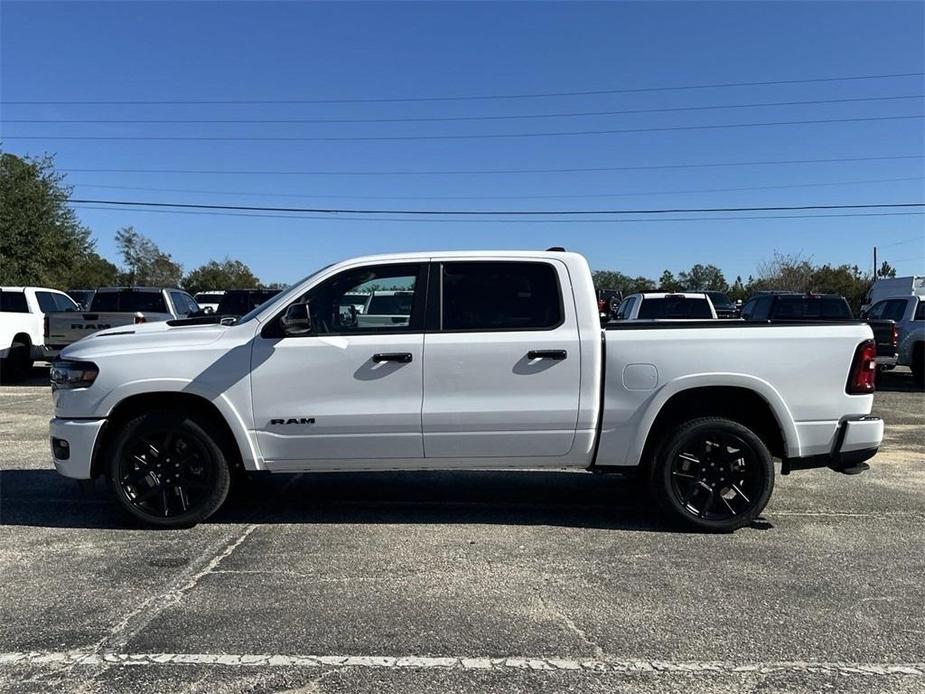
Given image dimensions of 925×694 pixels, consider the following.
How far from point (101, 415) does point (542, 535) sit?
317cm

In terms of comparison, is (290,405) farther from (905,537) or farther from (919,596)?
(905,537)

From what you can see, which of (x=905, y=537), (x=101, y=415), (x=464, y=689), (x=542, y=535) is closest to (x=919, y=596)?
(x=905, y=537)

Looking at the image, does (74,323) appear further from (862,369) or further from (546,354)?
(862,369)

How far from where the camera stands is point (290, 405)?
4977mm

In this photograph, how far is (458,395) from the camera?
4.97m

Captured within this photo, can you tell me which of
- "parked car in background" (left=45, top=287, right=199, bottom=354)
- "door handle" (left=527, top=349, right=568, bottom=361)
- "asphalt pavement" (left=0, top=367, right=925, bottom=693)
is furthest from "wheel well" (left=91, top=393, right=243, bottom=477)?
"parked car in background" (left=45, top=287, right=199, bottom=354)

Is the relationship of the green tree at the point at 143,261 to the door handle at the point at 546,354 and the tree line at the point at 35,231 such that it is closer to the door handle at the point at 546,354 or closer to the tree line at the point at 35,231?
the tree line at the point at 35,231

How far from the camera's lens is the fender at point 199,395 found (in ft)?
16.1

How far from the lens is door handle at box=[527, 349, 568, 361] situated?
4926mm

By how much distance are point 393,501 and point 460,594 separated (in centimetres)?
194

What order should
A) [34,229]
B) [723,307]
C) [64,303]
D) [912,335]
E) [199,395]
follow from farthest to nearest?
[34,229] → [723,307] → [64,303] → [912,335] → [199,395]

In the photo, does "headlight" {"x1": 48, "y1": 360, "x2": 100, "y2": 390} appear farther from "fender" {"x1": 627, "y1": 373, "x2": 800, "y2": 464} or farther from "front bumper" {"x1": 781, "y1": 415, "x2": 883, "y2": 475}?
"front bumper" {"x1": 781, "y1": 415, "x2": 883, "y2": 475}

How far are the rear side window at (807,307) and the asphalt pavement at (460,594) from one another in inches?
322

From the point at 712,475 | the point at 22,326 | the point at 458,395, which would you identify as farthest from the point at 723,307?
the point at 458,395
